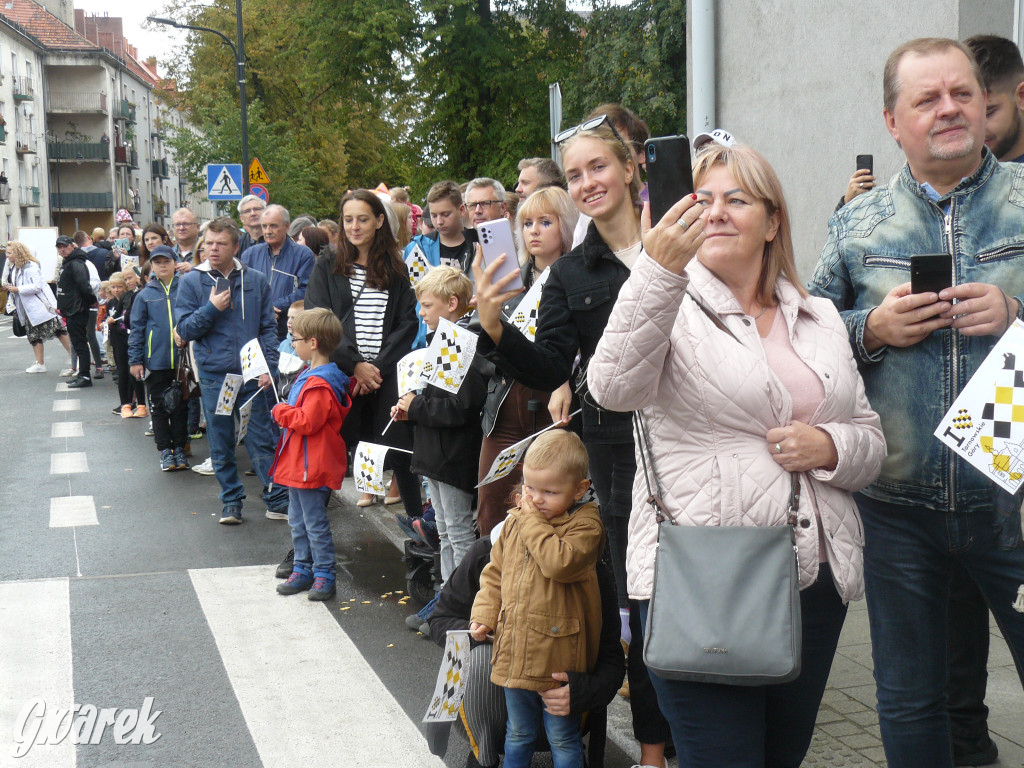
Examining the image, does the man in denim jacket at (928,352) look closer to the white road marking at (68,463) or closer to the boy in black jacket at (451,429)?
the boy in black jacket at (451,429)

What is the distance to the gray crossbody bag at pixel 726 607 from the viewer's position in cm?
241

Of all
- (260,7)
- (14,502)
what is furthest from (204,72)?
(14,502)

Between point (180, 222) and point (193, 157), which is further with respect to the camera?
point (193, 157)

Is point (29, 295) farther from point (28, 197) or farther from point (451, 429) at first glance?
point (28, 197)

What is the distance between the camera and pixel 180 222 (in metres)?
11.7

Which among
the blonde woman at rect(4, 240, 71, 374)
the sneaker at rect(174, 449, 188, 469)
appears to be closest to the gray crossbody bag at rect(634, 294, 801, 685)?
the sneaker at rect(174, 449, 188, 469)

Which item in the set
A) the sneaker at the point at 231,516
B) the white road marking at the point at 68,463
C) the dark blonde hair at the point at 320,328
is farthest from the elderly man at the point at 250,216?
the dark blonde hair at the point at 320,328

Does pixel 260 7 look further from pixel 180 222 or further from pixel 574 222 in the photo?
pixel 574 222

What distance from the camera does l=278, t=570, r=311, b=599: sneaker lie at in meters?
6.49

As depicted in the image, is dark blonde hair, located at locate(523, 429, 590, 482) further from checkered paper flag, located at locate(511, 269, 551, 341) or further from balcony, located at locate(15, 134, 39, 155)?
balcony, located at locate(15, 134, 39, 155)

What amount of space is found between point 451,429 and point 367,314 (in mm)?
1943

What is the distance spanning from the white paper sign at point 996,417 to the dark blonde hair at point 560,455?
1.40 metres

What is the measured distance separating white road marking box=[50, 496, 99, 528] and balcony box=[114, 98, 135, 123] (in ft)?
234

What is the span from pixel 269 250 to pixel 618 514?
7332 millimetres
